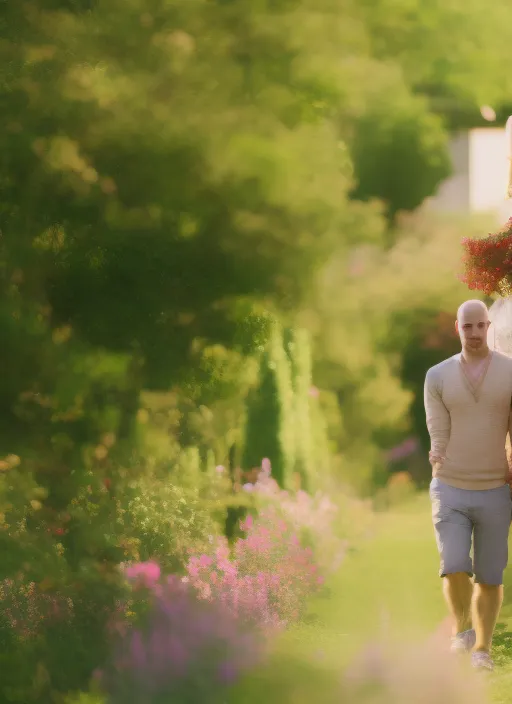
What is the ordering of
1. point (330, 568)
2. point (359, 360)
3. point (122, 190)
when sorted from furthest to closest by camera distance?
1. point (359, 360)
2. point (330, 568)
3. point (122, 190)

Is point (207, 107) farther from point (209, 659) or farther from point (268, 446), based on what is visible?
point (209, 659)

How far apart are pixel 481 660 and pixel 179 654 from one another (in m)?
1.66

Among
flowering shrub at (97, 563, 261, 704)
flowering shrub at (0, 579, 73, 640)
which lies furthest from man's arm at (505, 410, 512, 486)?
flowering shrub at (0, 579, 73, 640)

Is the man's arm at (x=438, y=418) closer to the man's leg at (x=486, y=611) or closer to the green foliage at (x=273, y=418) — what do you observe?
the man's leg at (x=486, y=611)

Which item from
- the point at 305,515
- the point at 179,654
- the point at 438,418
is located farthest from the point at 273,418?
the point at 438,418

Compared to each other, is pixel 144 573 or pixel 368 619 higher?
pixel 144 573

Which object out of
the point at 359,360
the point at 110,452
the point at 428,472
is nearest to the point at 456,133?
the point at 359,360

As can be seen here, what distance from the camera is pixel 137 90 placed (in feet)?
23.6

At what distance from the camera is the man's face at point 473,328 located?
4957mm

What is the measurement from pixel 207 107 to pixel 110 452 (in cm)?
236

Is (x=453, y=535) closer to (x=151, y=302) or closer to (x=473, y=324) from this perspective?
(x=473, y=324)

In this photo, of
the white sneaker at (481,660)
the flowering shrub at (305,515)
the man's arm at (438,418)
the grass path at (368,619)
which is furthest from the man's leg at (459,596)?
the flowering shrub at (305,515)

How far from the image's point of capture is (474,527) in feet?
16.8

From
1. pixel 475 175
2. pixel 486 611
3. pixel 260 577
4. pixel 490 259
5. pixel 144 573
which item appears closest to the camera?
pixel 486 611
